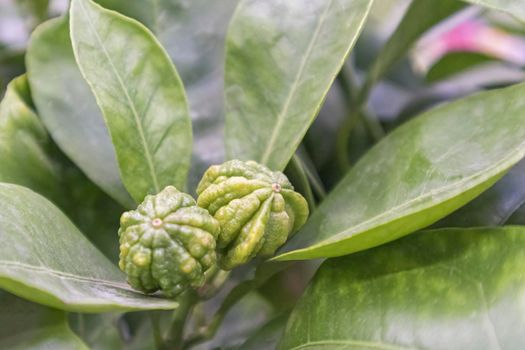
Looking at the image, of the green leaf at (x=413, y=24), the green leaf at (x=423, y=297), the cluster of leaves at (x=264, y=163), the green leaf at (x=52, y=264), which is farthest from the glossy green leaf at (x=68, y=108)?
the green leaf at (x=413, y=24)

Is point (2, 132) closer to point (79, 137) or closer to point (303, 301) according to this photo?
point (79, 137)

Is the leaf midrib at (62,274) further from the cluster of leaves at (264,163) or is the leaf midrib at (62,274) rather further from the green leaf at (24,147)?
the green leaf at (24,147)

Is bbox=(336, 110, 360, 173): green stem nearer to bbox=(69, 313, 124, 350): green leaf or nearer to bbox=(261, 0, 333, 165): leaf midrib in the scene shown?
bbox=(261, 0, 333, 165): leaf midrib

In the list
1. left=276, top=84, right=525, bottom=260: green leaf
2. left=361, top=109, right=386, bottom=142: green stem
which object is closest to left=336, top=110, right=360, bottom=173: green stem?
left=361, top=109, right=386, bottom=142: green stem

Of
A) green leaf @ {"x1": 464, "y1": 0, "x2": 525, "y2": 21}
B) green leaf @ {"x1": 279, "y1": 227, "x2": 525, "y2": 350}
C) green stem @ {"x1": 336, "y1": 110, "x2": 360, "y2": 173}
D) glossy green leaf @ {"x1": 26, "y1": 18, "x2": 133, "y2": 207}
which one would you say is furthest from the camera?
green stem @ {"x1": 336, "y1": 110, "x2": 360, "y2": 173}

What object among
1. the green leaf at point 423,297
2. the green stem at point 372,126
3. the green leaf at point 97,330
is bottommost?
the green leaf at point 97,330

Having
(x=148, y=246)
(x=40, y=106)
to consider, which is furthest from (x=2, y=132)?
(x=148, y=246)
